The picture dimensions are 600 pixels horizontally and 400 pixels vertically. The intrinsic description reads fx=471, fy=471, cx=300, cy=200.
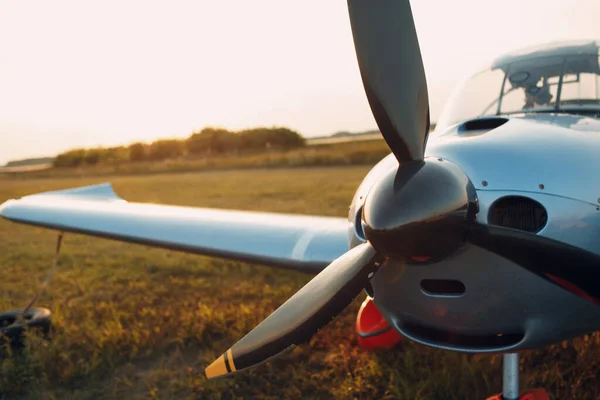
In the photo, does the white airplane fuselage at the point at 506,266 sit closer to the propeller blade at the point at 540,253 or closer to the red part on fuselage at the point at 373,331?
Result: the propeller blade at the point at 540,253

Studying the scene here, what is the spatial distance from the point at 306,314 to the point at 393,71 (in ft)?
3.98

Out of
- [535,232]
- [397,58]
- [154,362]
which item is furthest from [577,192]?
[154,362]

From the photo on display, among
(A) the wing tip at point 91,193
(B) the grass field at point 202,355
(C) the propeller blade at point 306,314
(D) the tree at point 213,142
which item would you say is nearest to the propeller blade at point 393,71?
(C) the propeller blade at point 306,314

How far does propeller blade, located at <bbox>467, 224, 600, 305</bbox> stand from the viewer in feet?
6.21

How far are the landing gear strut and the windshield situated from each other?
1691mm

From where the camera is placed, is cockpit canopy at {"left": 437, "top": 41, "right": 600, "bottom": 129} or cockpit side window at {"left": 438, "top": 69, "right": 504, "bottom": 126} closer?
cockpit canopy at {"left": 437, "top": 41, "right": 600, "bottom": 129}

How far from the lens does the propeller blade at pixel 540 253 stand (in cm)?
189

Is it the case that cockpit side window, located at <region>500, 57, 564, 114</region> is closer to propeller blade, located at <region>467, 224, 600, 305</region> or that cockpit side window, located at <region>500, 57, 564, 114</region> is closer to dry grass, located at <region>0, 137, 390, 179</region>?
propeller blade, located at <region>467, 224, 600, 305</region>

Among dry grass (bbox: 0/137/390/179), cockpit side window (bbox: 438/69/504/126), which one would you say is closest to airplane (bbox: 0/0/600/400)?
cockpit side window (bbox: 438/69/504/126)

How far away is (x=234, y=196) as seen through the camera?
596 inches

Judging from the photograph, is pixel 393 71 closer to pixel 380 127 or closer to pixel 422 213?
pixel 380 127

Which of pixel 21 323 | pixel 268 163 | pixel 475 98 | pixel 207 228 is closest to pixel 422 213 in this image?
pixel 475 98

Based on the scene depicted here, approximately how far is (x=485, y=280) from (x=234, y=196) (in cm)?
1348

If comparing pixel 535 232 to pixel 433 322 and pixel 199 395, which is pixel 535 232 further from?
pixel 199 395
